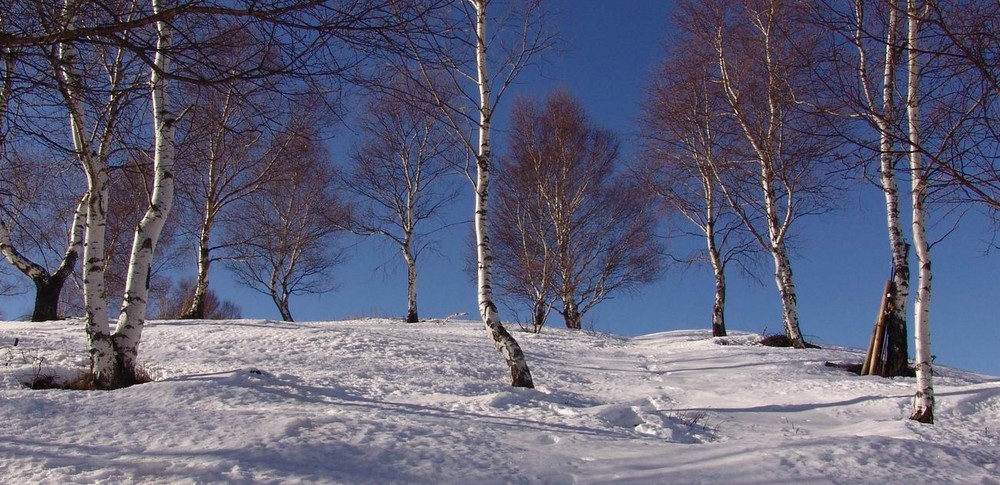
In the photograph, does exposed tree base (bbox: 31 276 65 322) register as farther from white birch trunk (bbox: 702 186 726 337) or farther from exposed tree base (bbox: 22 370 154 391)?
white birch trunk (bbox: 702 186 726 337)

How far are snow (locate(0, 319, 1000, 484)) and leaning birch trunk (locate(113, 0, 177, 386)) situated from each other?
682mm

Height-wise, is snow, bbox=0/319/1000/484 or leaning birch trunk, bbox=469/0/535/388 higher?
leaning birch trunk, bbox=469/0/535/388

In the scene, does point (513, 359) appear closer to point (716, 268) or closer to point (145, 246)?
point (145, 246)

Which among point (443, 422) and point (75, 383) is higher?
point (75, 383)

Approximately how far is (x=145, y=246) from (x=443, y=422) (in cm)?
360

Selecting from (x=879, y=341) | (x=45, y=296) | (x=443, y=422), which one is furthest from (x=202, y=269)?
(x=879, y=341)

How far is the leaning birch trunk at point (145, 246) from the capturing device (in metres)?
5.90

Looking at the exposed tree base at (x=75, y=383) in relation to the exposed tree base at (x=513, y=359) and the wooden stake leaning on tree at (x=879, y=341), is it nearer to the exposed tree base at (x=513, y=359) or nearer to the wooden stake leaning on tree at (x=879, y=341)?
the exposed tree base at (x=513, y=359)

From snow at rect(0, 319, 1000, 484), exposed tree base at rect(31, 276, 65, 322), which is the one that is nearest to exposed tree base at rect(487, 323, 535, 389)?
snow at rect(0, 319, 1000, 484)

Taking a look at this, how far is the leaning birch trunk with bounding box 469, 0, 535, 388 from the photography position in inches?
292

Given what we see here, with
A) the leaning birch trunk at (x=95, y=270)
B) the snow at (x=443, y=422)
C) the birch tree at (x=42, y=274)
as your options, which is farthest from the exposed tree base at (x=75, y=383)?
the birch tree at (x=42, y=274)

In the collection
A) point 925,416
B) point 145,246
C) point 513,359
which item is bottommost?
point 925,416

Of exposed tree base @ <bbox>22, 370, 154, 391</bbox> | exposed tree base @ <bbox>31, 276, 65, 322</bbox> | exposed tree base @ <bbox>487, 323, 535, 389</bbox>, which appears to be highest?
exposed tree base @ <bbox>31, 276, 65, 322</bbox>

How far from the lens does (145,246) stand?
6.20 m
